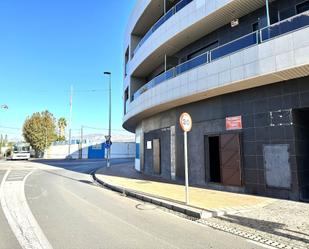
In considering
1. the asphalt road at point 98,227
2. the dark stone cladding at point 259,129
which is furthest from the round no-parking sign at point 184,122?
the dark stone cladding at point 259,129

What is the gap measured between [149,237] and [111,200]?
5048 mm

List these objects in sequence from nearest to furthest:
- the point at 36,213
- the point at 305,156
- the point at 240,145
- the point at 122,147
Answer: the point at 36,213 → the point at 305,156 → the point at 240,145 → the point at 122,147

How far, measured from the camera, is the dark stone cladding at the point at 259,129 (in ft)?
33.0

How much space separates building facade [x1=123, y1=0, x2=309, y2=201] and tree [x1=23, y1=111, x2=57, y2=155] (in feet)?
156

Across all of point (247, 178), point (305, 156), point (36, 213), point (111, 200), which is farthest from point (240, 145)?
point (36, 213)

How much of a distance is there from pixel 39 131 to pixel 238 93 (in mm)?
55059

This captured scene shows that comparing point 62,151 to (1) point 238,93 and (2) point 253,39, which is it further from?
(2) point 253,39

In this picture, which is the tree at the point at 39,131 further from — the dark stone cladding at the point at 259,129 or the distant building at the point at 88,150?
the dark stone cladding at the point at 259,129

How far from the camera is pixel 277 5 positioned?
11.5 meters

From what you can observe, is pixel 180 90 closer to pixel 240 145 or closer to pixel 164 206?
pixel 240 145

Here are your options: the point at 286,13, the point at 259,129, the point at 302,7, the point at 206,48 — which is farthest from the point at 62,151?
the point at 302,7

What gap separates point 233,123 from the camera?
12430 millimetres

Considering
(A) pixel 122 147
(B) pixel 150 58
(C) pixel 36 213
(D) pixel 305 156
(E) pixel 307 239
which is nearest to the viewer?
(E) pixel 307 239

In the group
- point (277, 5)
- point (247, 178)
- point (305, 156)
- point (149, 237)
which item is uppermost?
point (277, 5)
